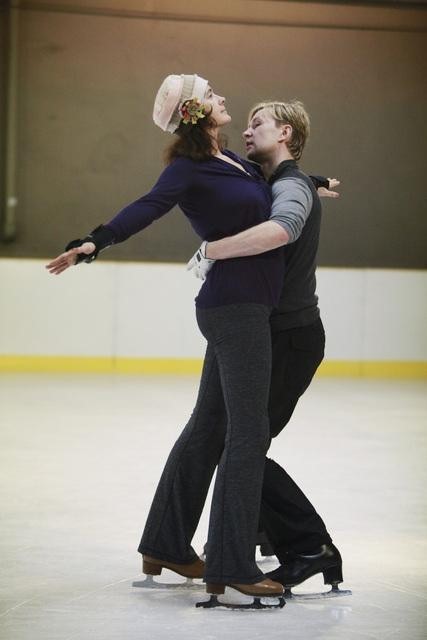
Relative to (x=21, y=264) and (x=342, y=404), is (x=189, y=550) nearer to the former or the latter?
(x=342, y=404)

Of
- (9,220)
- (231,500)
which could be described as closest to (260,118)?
(231,500)

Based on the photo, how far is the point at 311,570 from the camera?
3131mm

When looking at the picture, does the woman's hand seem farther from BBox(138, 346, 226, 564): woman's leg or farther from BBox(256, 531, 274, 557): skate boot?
BBox(256, 531, 274, 557): skate boot

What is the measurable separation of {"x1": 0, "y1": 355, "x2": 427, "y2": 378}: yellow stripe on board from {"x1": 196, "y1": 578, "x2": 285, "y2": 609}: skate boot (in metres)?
6.35

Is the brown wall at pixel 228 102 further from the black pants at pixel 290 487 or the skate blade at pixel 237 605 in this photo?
the skate blade at pixel 237 605

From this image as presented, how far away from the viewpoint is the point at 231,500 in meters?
2.94

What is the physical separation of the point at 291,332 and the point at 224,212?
380mm

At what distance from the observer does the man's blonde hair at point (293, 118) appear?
3.10 metres

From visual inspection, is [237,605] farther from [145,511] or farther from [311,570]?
[145,511]

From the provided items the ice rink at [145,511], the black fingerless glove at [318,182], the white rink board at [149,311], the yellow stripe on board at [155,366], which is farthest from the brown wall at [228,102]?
the black fingerless glove at [318,182]

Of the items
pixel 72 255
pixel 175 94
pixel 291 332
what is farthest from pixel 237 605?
pixel 175 94

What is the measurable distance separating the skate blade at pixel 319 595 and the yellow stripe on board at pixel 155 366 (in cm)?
625

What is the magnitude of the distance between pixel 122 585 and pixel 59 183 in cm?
724

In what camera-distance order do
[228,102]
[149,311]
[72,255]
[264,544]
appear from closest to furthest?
1. [72,255]
2. [264,544]
3. [149,311]
4. [228,102]
